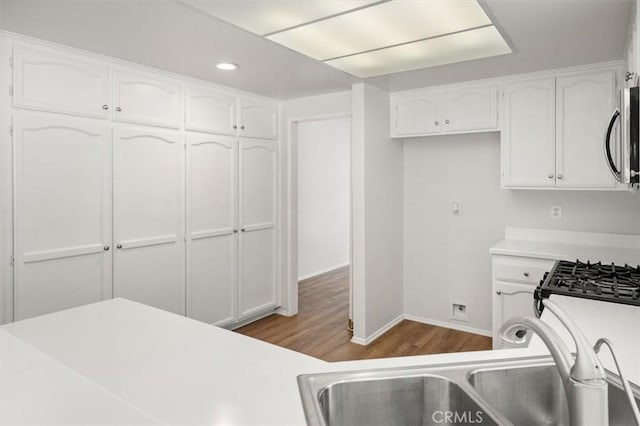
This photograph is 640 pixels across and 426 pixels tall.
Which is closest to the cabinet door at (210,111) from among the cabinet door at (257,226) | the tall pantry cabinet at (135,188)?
the tall pantry cabinet at (135,188)

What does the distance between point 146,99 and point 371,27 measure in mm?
2011

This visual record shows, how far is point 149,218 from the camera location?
128 inches

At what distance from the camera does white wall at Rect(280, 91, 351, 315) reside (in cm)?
424

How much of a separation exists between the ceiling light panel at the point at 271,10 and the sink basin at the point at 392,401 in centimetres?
133

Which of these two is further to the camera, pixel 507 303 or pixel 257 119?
pixel 257 119

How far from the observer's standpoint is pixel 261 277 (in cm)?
432

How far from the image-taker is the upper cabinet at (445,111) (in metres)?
3.58

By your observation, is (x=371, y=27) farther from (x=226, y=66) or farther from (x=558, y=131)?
(x=558, y=131)

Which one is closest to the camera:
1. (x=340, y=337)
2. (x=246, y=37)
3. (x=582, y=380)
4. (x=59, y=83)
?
(x=582, y=380)

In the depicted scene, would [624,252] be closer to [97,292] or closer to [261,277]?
[261,277]

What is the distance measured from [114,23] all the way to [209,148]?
144 cm

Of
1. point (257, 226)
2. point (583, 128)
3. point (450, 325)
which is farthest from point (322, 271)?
point (583, 128)

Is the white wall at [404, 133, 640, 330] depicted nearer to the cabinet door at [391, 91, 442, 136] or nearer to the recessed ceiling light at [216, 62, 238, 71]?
the cabinet door at [391, 91, 442, 136]

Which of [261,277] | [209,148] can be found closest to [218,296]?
[261,277]
